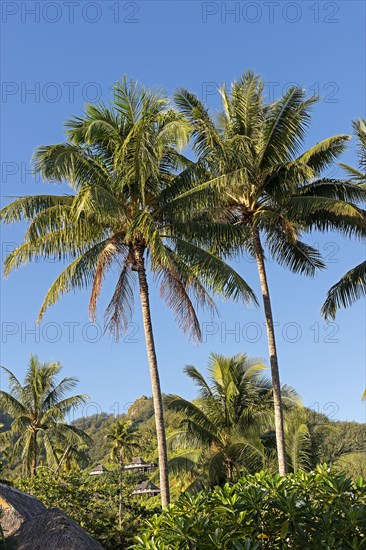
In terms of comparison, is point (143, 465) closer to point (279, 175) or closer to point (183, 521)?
point (279, 175)

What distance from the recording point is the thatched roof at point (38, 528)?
34.9ft

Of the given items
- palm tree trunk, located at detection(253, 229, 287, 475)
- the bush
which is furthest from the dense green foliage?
the bush

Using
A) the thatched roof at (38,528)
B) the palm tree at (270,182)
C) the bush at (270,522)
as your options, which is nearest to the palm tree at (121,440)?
the palm tree at (270,182)

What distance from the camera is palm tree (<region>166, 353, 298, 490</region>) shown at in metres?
22.8

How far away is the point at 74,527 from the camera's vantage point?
36.7ft

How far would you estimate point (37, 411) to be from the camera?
3025 cm

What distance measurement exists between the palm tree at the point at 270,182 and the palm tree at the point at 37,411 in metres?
15.5

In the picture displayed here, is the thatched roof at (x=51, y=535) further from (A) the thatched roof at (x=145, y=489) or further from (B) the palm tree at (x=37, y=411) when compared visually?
(A) the thatched roof at (x=145, y=489)

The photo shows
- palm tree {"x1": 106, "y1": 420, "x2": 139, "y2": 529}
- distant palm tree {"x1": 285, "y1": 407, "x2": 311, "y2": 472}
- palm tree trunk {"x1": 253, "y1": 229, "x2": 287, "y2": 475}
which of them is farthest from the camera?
palm tree {"x1": 106, "y1": 420, "x2": 139, "y2": 529}

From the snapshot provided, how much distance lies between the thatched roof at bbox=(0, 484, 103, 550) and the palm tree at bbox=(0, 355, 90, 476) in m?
18.3

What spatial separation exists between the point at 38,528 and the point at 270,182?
10780 mm

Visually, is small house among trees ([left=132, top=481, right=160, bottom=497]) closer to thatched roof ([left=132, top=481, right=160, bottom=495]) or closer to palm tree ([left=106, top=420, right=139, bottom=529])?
thatched roof ([left=132, top=481, right=160, bottom=495])

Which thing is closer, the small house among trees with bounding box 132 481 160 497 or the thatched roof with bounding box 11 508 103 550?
the thatched roof with bounding box 11 508 103 550

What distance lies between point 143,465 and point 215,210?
6378 cm
